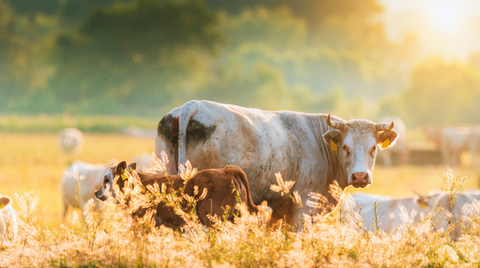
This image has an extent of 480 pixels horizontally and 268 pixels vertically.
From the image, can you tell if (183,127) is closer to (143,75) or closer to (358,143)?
(358,143)

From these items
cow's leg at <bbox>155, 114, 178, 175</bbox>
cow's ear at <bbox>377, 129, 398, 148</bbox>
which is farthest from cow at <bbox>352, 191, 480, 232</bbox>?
cow's leg at <bbox>155, 114, 178, 175</bbox>

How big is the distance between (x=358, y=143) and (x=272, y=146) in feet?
3.16

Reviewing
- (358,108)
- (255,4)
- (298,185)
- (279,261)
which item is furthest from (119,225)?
(255,4)

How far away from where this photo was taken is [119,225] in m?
4.01

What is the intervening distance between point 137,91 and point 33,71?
589 inches

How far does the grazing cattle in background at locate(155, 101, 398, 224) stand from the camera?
197 inches

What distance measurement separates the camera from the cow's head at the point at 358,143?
17.1ft

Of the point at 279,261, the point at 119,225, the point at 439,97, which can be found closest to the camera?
the point at 279,261

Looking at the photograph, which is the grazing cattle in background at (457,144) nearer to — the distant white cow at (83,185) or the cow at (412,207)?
→ the cow at (412,207)

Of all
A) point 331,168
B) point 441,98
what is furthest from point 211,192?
point 441,98

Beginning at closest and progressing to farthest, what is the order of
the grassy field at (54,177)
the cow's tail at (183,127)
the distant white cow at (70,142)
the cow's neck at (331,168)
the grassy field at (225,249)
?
the grassy field at (225,249) < the cow's tail at (183,127) < the cow's neck at (331,168) < the grassy field at (54,177) < the distant white cow at (70,142)

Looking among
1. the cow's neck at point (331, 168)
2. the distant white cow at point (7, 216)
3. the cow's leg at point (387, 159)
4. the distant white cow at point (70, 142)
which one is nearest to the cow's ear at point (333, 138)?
the cow's neck at point (331, 168)

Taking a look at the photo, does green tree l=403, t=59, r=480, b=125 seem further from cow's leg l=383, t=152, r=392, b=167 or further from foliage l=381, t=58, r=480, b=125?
cow's leg l=383, t=152, r=392, b=167

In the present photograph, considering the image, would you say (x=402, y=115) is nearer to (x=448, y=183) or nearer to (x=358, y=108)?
(x=358, y=108)
